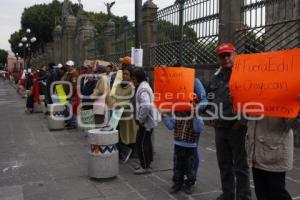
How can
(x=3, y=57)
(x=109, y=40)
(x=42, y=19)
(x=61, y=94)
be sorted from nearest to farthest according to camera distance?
(x=61, y=94) → (x=109, y=40) → (x=42, y=19) → (x=3, y=57)

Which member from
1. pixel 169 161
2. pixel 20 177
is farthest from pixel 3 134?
pixel 169 161

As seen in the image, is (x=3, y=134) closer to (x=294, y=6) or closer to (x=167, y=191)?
(x=167, y=191)

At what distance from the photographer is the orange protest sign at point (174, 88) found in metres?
5.31

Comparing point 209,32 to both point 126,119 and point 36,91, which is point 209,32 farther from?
point 36,91

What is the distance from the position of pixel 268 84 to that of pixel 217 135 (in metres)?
1.05

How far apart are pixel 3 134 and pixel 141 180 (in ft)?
19.9

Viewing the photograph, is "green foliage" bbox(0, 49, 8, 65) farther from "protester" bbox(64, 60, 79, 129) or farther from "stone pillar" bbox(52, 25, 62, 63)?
"protester" bbox(64, 60, 79, 129)

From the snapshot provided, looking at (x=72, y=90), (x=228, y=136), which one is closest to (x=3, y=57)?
(x=72, y=90)

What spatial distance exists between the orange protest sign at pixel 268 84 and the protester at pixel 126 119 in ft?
10.9

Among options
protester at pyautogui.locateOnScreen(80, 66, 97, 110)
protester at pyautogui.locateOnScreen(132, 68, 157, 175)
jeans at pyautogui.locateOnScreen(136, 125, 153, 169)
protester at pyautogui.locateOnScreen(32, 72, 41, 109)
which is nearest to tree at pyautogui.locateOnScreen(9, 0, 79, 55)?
protester at pyautogui.locateOnScreen(32, 72, 41, 109)

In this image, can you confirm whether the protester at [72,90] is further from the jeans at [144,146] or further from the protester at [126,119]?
the jeans at [144,146]

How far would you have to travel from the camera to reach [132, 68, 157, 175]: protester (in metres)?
6.41

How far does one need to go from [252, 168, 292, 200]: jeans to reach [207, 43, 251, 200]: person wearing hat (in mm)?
524

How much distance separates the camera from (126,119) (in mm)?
7449
